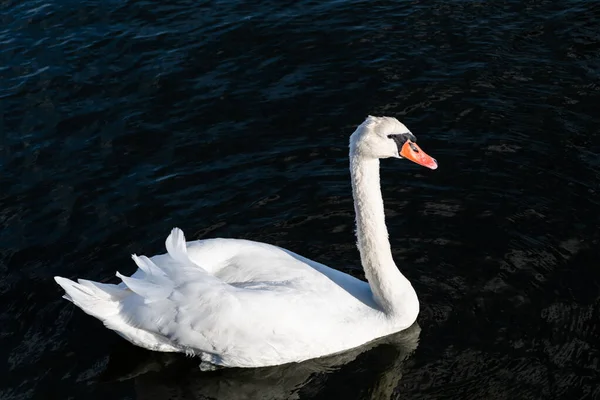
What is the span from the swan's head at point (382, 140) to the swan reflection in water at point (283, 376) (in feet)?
→ 7.35

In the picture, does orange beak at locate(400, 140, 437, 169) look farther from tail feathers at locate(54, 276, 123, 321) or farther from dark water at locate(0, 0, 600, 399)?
tail feathers at locate(54, 276, 123, 321)

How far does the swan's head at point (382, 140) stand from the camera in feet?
34.0

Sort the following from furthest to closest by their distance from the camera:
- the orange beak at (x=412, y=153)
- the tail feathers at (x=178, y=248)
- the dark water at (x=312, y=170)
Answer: the dark water at (x=312, y=170) < the tail feathers at (x=178, y=248) < the orange beak at (x=412, y=153)

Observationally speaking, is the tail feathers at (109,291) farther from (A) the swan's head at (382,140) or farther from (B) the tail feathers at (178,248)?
(A) the swan's head at (382,140)

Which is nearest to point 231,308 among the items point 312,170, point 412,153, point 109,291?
point 109,291

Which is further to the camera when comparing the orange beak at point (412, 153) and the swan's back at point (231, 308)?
the orange beak at point (412, 153)

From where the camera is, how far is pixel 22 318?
11.8 m

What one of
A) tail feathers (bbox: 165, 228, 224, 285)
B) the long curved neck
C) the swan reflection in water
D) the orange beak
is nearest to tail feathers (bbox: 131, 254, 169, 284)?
tail feathers (bbox: 165, 228, 224, 285)

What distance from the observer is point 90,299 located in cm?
1060

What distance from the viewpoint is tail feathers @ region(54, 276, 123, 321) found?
10516 millimetres

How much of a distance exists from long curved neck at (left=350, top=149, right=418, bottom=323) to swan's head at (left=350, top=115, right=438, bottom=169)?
14.2 inches

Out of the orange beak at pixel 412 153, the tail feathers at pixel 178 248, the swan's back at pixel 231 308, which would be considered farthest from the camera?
the tail feathers at pixel 178 248

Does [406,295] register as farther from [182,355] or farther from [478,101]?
[478,101]

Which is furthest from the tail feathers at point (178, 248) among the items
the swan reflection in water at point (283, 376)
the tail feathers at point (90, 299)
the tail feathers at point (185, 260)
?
the swan reflection in water at point (283, 376)
